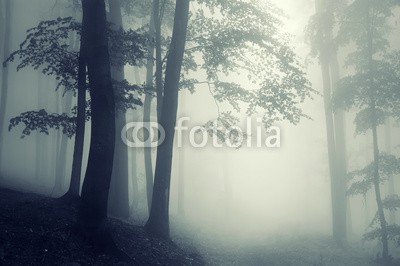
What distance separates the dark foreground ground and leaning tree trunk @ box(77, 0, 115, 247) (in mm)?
457

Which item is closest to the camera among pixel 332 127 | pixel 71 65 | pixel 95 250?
pixel 95 250

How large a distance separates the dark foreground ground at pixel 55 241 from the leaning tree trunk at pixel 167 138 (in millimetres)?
689

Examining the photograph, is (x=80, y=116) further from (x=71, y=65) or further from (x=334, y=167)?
(x=334, y=167)

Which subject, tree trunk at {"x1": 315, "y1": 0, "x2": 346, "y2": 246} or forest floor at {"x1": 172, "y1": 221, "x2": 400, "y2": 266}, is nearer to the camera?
forest floor at {"x1": 172, "y1": 221, "x2": 400, "y2": 266}

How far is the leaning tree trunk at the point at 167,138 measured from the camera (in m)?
10.8

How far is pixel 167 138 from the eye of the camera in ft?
36.1

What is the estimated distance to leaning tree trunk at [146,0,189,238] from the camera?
10789 millimetres

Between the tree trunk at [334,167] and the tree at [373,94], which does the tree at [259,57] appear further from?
the tree trunk at [334,167]

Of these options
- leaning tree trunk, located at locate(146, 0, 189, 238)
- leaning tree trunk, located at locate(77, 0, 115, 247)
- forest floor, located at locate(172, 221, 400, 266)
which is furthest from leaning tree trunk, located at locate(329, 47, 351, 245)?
leaning tree trunk, located at locate(77, 0, 115, 247)

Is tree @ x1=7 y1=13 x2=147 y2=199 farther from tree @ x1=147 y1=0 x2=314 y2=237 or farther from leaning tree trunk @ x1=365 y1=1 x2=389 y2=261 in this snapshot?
leaning tree trunk @ x1=365 y1=1 x2=389 y2=261

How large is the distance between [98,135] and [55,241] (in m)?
2.34

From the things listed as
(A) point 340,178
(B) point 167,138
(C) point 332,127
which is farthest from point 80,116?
(A) point 340,178

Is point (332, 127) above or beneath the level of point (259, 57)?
beneath

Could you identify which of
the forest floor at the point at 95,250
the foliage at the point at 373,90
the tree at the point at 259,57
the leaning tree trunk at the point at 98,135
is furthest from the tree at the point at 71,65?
the foliage at the point at 373,90
